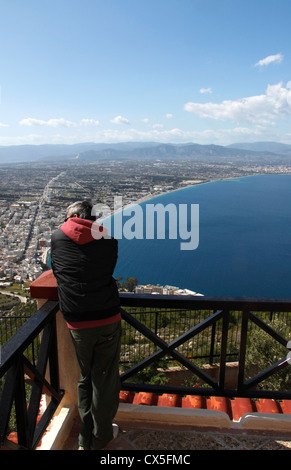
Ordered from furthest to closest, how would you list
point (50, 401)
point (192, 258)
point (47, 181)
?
point (47, 181) → point (192, 258) → point (50, 401)

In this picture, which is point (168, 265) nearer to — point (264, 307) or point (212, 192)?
point (264, 307)

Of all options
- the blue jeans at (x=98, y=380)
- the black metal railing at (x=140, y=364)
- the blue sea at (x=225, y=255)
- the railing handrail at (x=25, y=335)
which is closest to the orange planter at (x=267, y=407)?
the black metal railing at (x=140, y=364)

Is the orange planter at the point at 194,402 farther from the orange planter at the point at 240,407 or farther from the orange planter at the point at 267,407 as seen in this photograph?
the orange planter at the point at 267,407

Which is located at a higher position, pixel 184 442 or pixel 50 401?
pixel 50 401

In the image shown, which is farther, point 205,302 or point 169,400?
point 169,400

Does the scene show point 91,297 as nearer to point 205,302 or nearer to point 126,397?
point 205,302

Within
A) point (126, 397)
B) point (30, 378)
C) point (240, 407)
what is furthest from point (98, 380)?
point (240, 407)
